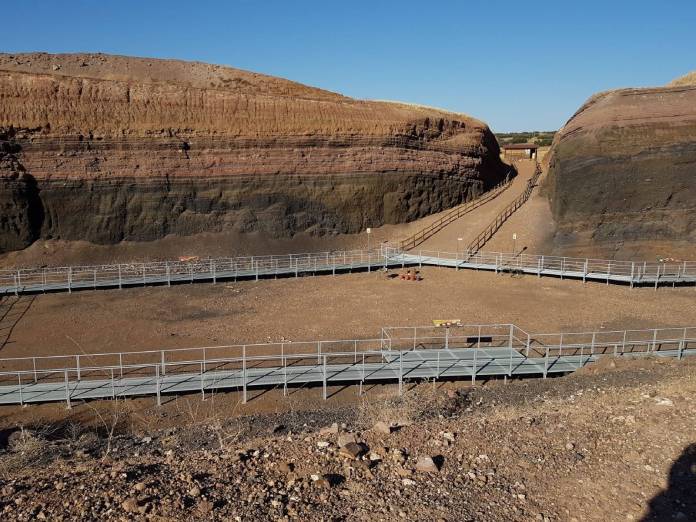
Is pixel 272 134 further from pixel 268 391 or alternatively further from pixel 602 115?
pixel 268 391

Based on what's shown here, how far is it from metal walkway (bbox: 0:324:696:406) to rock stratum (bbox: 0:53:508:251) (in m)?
17.6

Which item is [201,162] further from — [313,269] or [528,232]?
[528,232]

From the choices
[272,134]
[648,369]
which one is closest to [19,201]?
[272,134]

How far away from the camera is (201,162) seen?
34.6 meters

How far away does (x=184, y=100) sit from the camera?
34938 millimetres

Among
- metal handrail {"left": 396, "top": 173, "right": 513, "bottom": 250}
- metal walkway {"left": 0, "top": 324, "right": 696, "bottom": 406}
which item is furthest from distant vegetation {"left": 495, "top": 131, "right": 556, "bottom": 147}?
metal walkway {"left": 0, "top": 324, "right": 696, "bottom": 406}

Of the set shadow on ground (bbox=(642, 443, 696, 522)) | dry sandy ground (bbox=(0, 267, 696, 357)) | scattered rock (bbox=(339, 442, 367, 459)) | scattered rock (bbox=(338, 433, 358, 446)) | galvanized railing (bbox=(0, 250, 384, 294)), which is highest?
shadow on ground (bbox=(642, 443, 696, 522))

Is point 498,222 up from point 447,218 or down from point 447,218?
up

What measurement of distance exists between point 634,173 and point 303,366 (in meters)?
24.7

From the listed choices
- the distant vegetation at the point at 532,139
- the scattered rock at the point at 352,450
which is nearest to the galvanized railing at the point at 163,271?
the scattered rock at the point at 352,450

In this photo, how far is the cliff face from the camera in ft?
96.8

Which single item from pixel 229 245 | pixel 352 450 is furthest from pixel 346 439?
pixel 229 245

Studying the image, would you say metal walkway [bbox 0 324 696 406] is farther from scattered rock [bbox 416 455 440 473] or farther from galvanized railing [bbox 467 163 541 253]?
galvanized railing [bbox 467 163 541 253]

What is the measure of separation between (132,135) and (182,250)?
26.6 feet
